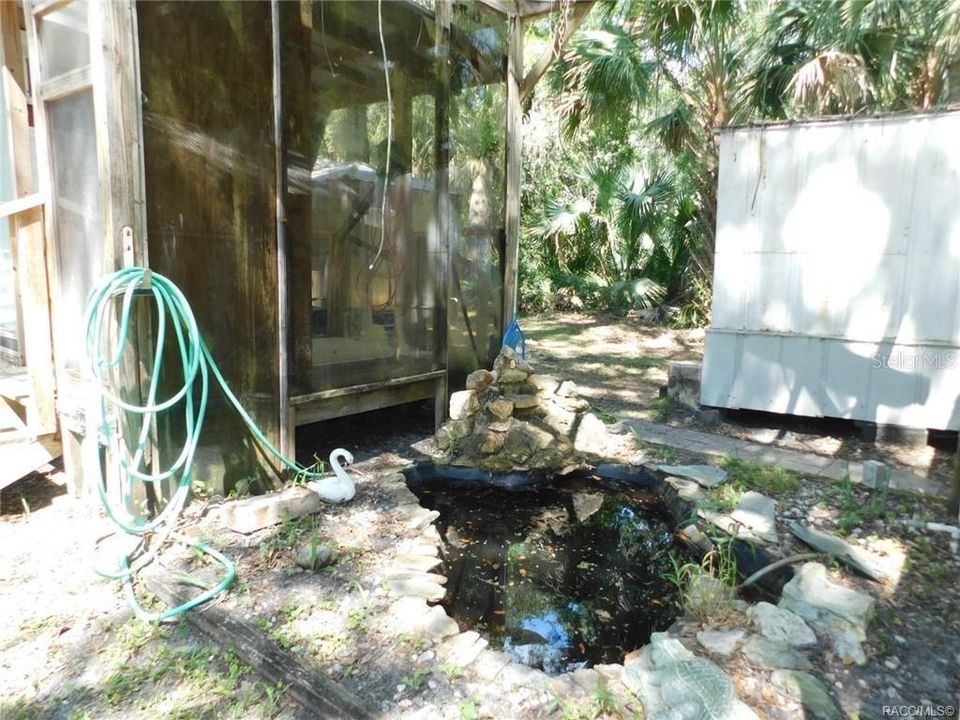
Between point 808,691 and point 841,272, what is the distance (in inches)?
128

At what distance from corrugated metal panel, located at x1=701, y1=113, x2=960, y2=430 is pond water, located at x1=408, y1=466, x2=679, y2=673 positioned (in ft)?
5.32

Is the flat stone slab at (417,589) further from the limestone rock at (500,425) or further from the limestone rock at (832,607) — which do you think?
the limestone rock at (500,425)

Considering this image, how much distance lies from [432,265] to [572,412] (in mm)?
1414

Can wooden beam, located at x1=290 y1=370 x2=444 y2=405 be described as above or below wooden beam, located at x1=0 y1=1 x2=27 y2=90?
below

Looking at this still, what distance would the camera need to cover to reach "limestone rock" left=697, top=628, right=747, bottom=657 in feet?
6.71

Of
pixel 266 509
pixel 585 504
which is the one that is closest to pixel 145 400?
pixel 266 509

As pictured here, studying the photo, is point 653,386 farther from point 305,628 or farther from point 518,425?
point 305,628

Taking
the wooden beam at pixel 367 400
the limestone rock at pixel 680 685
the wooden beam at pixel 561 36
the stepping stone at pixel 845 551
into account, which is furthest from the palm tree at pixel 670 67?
the limestone rock at pixel 680 685

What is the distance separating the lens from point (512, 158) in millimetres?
4973

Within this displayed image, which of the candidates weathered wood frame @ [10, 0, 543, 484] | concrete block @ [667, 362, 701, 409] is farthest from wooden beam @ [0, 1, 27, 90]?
concrete block @ [667, 362, 701, 409]

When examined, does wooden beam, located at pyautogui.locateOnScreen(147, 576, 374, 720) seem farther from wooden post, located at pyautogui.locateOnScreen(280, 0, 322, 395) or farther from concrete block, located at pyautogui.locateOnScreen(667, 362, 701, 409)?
concrete block, located at pyautogui.locateOnScreen(667, 362, 701, 409)

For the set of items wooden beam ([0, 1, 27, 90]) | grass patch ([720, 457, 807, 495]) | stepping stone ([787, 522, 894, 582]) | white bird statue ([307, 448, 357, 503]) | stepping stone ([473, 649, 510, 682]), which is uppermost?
wooden beam ([0, 1, 27, 90])

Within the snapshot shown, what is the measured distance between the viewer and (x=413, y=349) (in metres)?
4.32

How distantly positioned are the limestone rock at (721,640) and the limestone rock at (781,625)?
0.08m
